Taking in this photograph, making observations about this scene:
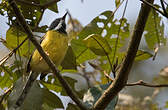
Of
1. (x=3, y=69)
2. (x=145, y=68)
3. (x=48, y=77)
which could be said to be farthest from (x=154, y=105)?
(x=145, y=68)

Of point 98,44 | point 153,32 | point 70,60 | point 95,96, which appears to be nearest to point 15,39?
point 70,60

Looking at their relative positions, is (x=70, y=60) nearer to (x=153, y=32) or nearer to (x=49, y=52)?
(x=49, y=52)

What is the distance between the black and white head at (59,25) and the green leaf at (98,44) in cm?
74

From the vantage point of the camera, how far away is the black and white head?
8.96 feet

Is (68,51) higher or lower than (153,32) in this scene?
higher

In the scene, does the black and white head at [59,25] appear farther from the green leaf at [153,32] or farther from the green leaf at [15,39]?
the green leaf at [153,32]

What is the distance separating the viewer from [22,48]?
2.17m

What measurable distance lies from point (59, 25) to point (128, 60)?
1303mm

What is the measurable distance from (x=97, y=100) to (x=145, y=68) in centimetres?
494

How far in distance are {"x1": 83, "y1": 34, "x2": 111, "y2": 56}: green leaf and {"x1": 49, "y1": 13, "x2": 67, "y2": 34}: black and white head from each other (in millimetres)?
737

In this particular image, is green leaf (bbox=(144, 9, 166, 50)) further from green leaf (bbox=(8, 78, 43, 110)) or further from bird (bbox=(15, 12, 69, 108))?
green leaf (bbox=(8, 78, 43, 110))

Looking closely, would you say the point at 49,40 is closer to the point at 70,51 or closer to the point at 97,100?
the point at 70,51

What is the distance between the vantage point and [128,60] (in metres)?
1.69

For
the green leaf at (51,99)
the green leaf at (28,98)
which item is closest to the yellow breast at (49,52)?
the green leaf at (51,99)
